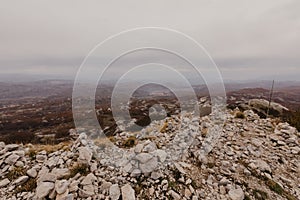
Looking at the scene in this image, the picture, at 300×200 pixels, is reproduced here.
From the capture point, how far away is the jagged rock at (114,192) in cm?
564

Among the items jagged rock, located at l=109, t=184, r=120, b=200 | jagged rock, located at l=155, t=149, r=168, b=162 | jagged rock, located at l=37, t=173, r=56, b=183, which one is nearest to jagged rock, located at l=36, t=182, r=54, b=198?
jagged rock, located at l=37, t=173, r=56, b=183

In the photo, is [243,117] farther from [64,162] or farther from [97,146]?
[64,162]

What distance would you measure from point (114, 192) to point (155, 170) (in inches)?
59.1

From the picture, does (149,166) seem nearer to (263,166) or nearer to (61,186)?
(61,186)

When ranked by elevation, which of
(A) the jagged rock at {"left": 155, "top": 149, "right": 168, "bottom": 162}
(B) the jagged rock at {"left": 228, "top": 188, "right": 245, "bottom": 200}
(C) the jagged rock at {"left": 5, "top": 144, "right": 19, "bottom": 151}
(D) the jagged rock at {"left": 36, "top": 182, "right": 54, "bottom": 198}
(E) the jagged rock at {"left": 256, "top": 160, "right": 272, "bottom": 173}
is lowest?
(B) the jagged rock at {"left": 228, "top": 188, "right": 245, "bottom": 200}

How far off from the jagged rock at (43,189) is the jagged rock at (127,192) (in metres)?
2.10

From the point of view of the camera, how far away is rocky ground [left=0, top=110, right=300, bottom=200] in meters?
5.93

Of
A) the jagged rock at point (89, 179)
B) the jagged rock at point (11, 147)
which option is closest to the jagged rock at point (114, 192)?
the jagged rock at point (89, 179)

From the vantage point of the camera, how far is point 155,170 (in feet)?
21.5

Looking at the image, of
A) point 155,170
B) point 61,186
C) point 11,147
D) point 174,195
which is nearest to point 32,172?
point 61,186

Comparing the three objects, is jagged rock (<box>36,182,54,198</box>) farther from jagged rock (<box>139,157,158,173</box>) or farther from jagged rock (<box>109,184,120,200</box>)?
jagged rock (<box>139,157,158,173</box>)

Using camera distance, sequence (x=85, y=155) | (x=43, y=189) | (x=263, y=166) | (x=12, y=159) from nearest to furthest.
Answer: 1. (x=43, y=189)
2. (x=85, y=155)
3. (x=12, y=159)
4. (x=263, y=166)

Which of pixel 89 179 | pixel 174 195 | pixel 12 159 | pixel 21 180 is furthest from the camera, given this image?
pixel 12 159

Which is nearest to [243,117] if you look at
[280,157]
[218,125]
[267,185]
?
[218,125]
